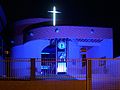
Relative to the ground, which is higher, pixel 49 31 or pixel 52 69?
pixel 49 31

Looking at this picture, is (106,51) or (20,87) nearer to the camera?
(20,87)

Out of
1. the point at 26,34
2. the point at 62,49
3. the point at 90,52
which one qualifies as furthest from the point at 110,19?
the point at 26,34

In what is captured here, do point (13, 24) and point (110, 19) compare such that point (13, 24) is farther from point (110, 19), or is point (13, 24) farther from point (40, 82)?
point (40, 82)

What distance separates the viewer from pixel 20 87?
17062 millimetres

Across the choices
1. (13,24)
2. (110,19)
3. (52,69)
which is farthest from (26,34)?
(52,69)

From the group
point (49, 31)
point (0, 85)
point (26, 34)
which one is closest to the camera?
point (0, 85)

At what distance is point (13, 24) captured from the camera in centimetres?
3616

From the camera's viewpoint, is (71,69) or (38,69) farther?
(71,69)

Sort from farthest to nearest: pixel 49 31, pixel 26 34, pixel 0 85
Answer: pixel 26 34, pixel 49 31, pixel 0 85

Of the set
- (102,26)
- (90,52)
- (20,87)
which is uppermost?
(102,26)

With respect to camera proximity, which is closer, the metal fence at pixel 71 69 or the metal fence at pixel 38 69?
the metal fence at pixel 71 69

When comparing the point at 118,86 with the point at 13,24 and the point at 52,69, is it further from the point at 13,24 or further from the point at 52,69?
the point at 13,24

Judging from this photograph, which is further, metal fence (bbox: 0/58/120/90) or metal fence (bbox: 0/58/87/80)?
metal fence (bbox: 0/58/87/80)

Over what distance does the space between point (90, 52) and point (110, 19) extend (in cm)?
465
